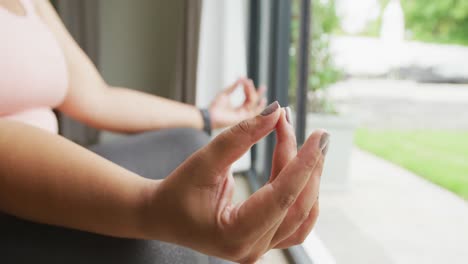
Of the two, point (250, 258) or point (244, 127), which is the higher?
point (244, 127)

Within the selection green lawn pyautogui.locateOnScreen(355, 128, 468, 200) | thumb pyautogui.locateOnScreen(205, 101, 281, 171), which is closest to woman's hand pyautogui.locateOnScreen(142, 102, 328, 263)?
thumb pyautogui.locateOnScreen(205, 101, 281, 171)

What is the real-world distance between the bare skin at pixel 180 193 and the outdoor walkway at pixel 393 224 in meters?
1.06

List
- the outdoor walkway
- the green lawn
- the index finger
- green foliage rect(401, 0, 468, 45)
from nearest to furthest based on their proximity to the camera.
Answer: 1. the index finger
2. green foliage rect(401, 0, 468, 45)
3. the outdoor walkway
4. the green lawn

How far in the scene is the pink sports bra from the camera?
61cm

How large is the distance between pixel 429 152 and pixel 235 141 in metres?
1.93

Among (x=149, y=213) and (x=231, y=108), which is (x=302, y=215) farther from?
(x=231, y=108)

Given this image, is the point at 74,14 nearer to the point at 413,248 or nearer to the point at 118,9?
the point at 118,9

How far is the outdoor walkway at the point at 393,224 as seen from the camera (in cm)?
147

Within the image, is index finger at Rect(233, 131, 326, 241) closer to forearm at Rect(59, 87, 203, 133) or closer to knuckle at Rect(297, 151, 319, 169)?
knuckle at Rect(297, 151, 319, 169)

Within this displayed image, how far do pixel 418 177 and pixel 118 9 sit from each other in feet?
7.74

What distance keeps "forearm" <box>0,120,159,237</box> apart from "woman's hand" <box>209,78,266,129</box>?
638mm

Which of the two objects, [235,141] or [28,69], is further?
[28,69]

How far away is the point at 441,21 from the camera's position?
138 centimetres

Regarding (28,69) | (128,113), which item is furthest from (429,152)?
(28,69)
